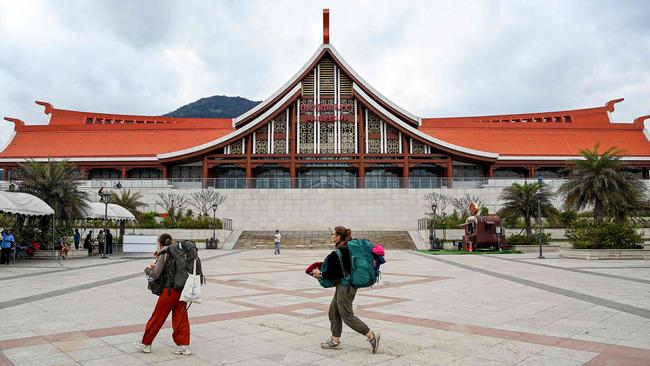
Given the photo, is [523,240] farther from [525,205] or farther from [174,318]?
[174,318]

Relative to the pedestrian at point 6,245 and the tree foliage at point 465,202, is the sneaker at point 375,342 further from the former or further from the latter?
the tree foliage at point 465,202

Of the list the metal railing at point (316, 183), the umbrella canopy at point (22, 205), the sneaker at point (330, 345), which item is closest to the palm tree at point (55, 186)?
the umbrella canopy at point (22, 205)

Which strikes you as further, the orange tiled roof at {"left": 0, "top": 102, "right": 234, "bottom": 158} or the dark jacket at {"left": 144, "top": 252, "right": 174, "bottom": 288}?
the orange tiled roof at {"left": 0, "top": 102, "right": 234, "bottom": 158}

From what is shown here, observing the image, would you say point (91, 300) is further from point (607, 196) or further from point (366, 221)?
point (366, 221)

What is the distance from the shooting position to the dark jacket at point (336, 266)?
17.5 feet

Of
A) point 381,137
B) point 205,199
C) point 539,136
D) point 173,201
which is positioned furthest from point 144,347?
point 539,136

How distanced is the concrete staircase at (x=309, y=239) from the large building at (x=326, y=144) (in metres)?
4.60

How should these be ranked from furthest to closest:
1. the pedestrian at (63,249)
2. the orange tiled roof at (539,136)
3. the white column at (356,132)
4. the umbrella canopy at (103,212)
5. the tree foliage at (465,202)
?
the orange tiled roof at (539,136), the white column at (356,132), the tree foliage at (465,202), the umbrella canopy at (103,212), the pedestrian at (63,249)

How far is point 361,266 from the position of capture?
5.28m

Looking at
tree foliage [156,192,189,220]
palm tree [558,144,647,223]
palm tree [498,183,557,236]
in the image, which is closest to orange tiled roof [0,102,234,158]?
tree foliage [156,192,189,220]

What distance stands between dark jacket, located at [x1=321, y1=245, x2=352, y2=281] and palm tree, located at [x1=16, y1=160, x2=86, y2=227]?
747 inches

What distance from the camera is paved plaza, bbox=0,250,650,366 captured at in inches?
199

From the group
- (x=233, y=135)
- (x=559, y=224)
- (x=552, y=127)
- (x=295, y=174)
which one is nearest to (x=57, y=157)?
(x=233, y=135)

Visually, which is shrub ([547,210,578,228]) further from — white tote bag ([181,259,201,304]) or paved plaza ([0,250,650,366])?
white tote bag ([181,259,201,304])
